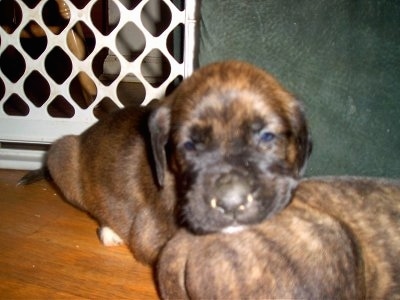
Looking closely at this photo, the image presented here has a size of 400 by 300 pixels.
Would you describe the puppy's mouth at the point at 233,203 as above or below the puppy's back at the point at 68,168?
above

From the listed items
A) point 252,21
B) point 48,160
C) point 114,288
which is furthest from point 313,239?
point 48,160

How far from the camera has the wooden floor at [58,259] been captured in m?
1.88

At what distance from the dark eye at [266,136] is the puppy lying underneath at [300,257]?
0.78ft

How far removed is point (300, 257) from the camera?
1131 mm

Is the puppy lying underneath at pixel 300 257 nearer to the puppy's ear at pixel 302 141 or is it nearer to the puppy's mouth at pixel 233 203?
the puppy's mouth at pixel 233 203

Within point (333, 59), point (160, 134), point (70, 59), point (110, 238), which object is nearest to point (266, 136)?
point (160, 134)

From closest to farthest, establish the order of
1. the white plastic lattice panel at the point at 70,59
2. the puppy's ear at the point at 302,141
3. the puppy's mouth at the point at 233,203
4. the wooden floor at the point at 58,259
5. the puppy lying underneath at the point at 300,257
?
1. the puppy lying underneath at the point at 300,257
2. the puppy's mouth at the point at 233,203
3. the puppy's ear at the point at 302,141
4. the wooden floor at the point at 58,259
5. the white plastic lattice panel at the point at 70,59

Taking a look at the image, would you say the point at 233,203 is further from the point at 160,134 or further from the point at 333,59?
the point at 333,59

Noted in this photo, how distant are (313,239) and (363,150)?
1.13 meters

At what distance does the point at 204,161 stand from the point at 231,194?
239 mm

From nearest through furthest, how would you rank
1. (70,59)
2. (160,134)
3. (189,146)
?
(189,146) → (160,134) → (70,59)

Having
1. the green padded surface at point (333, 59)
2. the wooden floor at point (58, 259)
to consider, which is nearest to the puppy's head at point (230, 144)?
the green padded surface at point (333, 59)

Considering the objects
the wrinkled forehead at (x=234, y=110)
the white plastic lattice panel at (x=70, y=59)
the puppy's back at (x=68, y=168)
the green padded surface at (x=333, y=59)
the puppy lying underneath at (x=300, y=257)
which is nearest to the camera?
the puppy lying underneath at (x=300, y=257)

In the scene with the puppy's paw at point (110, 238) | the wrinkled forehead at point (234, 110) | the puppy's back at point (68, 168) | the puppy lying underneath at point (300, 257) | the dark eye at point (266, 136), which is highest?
the wrinkled forehead at point (234, 110)
